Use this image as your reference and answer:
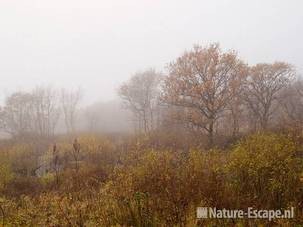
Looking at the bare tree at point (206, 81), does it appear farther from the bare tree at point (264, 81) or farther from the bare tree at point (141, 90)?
the bare tree at point (141, 90)

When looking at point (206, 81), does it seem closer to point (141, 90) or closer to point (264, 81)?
point (264, 81)

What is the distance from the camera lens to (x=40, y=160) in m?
20.2

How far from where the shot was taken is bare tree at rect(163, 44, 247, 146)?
20141mm

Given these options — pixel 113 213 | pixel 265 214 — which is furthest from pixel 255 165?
pixel 113 213

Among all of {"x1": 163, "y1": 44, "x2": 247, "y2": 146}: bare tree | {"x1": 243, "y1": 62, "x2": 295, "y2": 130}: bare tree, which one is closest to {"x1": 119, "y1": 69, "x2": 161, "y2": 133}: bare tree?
{"x1": 243, "y1": 62, "x2": 295, "y2": 130}: bare tree

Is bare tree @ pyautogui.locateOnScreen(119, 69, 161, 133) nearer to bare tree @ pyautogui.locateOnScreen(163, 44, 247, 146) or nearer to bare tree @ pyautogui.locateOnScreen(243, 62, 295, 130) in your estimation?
bare tree @ pyautogui.locateOnScreen(243, 62, 295, 130)

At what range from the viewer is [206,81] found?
65.2ft

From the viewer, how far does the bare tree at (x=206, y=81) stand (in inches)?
793

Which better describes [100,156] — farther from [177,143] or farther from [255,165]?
[255,165]

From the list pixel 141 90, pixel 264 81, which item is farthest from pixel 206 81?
pixel 141 90

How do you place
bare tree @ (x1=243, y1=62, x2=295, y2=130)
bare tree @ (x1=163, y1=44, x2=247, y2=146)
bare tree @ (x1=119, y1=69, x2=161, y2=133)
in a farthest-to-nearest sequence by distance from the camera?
bare tree @ (x1=119, y1=69, x2=161, y2=133), bare tree @ (x1=243, y1=62, x2=295, y2=130), bare tree @ (x1=163, y1=44, x2=247, y2=146)

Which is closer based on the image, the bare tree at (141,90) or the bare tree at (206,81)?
the bare tree at (206,81)

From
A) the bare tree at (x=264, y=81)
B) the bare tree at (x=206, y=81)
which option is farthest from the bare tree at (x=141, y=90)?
the bare tree at (x=206, y=81)

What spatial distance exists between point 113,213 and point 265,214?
3266mm
